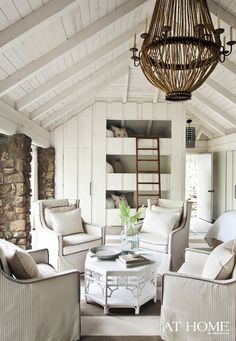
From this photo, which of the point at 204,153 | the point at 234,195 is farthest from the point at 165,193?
the point at 204,153

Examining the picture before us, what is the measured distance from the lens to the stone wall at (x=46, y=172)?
6488 mm

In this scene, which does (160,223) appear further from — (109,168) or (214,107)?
(214,107)

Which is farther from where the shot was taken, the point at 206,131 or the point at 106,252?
the point at 206,131

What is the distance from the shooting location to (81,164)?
262 inches

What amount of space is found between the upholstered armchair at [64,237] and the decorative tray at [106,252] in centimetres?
57

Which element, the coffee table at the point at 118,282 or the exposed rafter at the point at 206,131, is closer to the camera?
the coffee table at the point at 118,282

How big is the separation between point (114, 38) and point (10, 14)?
61.9 inches

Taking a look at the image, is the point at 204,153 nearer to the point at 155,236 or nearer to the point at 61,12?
the point at 155,236

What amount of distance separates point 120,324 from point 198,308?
0.86 meters

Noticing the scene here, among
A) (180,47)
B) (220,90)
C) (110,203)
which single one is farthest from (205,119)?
(180,47)

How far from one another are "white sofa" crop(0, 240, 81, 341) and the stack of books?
2.34 ft

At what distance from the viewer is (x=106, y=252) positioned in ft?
11.1

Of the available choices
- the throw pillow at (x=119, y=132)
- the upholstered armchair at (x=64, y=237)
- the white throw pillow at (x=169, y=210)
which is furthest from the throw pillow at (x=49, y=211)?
the throw pillow at (x=119, y=132)

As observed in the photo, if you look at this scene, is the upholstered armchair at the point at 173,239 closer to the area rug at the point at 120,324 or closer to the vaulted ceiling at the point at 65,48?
the area rug at the point at 120,324
